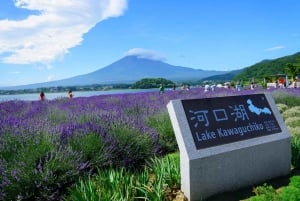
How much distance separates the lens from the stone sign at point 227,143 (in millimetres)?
4215

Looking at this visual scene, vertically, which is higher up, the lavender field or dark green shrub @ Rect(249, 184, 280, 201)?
the lavender field

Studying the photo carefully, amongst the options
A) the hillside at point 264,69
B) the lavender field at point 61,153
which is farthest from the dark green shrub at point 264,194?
the hillside at point 264,69

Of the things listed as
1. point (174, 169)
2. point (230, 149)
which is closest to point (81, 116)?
point (174, 169)

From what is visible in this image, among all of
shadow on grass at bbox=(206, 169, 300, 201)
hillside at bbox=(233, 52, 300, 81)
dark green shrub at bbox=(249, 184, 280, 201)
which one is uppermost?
hillside at bbox=(233, 52, 300, 81)

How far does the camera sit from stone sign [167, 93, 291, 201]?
13.8ft

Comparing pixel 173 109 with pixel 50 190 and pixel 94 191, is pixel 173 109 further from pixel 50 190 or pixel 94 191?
pixel 50 190

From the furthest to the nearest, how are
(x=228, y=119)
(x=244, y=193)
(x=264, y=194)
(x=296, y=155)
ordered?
(x=296, y=155) < (x=228, y=119) < (x=244, y=193) < (x=264, y=194)

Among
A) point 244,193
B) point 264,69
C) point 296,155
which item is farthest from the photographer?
point 264,69

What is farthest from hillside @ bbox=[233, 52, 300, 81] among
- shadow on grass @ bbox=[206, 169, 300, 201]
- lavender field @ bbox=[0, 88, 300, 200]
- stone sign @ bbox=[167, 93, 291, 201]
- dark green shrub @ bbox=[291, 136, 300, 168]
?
lavender field @ bbox=[0, 88, 300, 200]

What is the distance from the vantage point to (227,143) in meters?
4.61

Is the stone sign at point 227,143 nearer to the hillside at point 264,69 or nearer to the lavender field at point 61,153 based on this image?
the lavender field at point 61,153

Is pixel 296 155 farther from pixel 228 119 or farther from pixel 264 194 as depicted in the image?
pixel 264 194

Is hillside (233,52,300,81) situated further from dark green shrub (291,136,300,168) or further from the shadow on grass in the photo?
the shadow on grass

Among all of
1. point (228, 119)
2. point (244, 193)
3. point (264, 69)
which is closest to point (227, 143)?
point (228, 119)
